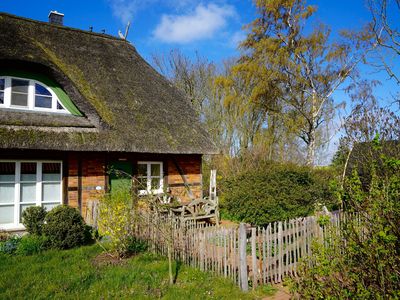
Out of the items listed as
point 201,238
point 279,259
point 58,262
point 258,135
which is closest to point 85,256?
point 58,262

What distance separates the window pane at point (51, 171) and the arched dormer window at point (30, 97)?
1.65 m

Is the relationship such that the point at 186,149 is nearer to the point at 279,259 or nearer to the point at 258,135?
the point at 279,259

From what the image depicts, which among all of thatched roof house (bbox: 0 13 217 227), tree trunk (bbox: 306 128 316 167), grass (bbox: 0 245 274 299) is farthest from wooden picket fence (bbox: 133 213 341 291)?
tree trunk (bbox: 306 128 316 167)

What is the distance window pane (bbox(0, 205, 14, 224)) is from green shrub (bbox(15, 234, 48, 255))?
1770 millimetres

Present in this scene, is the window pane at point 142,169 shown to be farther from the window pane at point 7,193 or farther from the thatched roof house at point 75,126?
the window pane at point 7,193

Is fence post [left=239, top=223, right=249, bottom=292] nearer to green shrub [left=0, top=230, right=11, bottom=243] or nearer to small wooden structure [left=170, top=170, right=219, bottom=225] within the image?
small wooden structure [left=170, top=170, right=219, bottom=225]

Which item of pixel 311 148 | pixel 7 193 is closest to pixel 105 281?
pixel 7 193

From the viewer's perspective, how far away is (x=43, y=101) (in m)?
9.44

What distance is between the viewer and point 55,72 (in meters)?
9.16

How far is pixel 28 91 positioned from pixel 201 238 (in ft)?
23.0

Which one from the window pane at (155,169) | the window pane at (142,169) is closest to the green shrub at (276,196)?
the window pane at (155,169)

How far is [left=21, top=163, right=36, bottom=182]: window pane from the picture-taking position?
8680mm

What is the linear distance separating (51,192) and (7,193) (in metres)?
1.11

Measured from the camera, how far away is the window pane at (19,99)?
8922 mm
